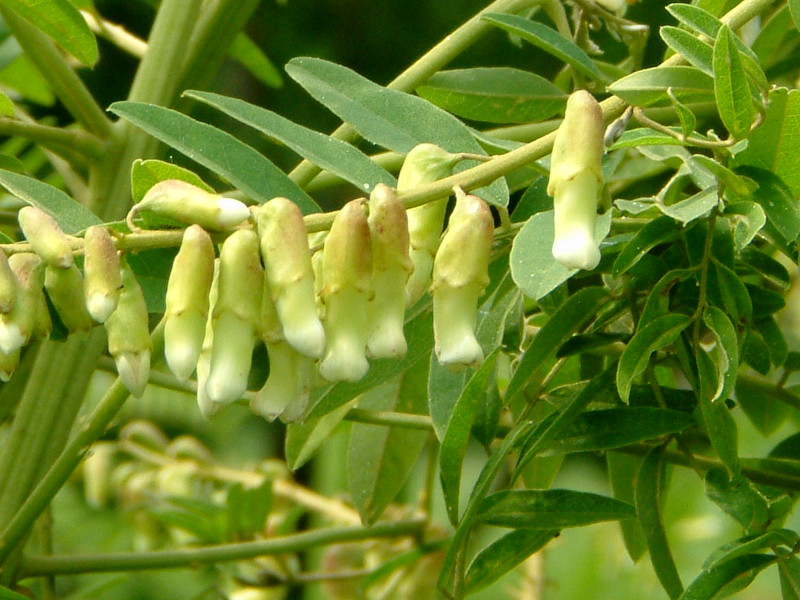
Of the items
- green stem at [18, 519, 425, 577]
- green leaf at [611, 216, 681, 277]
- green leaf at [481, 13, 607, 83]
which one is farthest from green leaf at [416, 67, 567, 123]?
green stem at [18, 519, 425, 577]

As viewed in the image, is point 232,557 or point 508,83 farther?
point 232,557

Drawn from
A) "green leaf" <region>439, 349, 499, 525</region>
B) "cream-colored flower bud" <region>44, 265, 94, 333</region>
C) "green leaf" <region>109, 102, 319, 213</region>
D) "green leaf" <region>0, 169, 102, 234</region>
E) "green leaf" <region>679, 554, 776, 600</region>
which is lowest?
"green leaf" <region>679, 554, 776, 600</region>

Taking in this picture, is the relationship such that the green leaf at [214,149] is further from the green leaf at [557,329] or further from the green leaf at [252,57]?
the green leaf at [252,57]

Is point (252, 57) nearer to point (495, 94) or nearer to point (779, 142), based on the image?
point (495, 94)

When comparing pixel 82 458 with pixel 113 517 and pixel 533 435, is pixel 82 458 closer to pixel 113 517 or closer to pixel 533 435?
pixel 533 435

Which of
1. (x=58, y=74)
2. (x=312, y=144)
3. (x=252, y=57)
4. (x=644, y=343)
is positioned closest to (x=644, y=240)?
(x=644, y=343)

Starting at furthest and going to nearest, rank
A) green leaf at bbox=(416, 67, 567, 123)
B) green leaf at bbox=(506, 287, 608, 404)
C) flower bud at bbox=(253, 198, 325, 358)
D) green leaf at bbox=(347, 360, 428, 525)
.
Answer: green leaf at bbox=(347, 360, 428, 525)
green leaf at bbox=(416, 67, 567, 123)
green leaf at bbox=(506, 287, 608, 404)
flower bud at bbox=(253, 198, 325, 358)

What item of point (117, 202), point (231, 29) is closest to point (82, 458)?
point (117, 202)

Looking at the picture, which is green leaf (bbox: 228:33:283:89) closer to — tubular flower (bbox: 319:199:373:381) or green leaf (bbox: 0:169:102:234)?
green leaf (bbox: 0:169:102:234)
